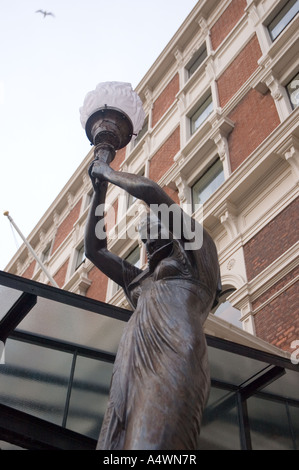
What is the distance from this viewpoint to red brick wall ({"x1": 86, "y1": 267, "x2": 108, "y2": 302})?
16622 mm

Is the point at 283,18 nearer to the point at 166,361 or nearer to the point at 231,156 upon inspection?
the point at 231,156

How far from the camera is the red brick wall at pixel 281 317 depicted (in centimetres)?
866

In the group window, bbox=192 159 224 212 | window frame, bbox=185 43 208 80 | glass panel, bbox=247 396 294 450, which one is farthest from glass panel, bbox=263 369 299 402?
window frame, bbox=185 43 208 80

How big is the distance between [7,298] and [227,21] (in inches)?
567

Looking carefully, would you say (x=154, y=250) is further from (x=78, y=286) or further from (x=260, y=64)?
(x=78, y=286)

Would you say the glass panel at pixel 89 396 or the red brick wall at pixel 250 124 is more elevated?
the red brick wall at pixel 250 124

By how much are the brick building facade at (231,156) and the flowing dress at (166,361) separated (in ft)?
21.7

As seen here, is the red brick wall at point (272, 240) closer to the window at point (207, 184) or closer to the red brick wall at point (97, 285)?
the window at point (207, 184)

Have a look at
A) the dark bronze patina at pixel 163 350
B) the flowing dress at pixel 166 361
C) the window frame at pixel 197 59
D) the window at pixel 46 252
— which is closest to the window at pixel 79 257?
the window at pixel 46 252

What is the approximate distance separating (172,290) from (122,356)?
0.35 m

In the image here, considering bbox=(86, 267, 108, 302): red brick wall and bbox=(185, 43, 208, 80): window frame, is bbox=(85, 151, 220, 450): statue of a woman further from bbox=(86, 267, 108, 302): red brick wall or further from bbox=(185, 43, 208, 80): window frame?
bbox=(185, 43, 208, 80): window frame

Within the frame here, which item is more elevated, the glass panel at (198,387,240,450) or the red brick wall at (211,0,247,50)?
the red brick wall at (211,0,247,50)

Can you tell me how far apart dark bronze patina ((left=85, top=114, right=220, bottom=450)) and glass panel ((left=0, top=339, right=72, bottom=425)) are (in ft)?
11.2

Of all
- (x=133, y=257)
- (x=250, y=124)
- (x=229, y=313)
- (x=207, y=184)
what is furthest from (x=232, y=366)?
(x=133, y=257)
